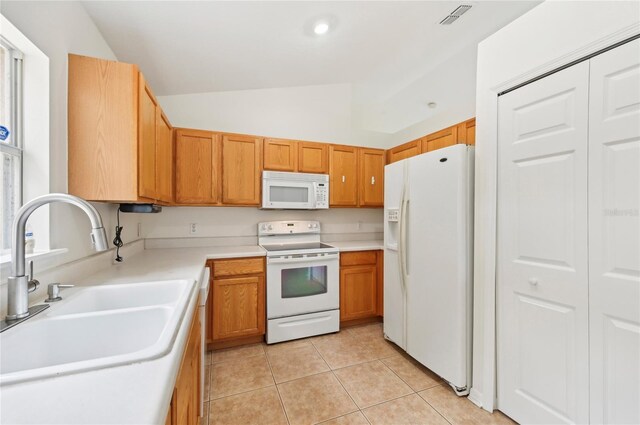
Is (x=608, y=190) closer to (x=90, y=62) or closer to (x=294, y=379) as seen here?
(x=294, y=379)

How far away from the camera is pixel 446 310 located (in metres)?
1.89

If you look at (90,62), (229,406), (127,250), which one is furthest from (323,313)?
(90,62)

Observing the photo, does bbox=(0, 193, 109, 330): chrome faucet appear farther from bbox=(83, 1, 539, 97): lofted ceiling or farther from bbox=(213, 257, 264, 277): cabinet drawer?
bbox=(213, 257, 264, 277): cabinet drawer

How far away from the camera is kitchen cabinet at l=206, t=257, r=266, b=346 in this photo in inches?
94.0

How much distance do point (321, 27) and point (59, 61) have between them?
65.0 inches

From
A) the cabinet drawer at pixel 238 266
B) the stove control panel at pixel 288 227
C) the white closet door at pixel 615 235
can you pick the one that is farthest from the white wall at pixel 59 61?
the white closet door at pixel 615 235

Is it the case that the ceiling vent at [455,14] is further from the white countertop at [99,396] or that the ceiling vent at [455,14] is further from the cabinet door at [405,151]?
the white countertop at [99,396]

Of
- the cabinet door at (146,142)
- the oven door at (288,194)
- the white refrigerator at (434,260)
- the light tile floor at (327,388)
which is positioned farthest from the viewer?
the oven door at (288,194)

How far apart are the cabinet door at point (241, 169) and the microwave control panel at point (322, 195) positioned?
0.67 metres

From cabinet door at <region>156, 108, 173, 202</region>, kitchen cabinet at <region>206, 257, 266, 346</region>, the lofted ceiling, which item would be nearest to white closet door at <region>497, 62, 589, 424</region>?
the lofted ceiling

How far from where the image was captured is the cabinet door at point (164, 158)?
1936 millimetres

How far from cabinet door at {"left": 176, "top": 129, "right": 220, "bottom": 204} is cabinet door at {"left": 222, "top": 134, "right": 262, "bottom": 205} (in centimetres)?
9

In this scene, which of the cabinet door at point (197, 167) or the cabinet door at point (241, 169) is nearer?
the cabinet door at point (197, 167)

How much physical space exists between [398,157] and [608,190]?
223cm
